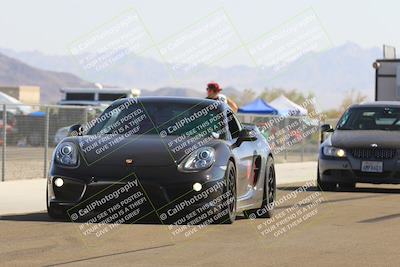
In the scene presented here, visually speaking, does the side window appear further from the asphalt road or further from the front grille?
the front grille

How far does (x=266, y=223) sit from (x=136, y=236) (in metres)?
2.49

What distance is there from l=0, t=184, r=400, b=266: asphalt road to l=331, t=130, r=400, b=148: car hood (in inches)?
198

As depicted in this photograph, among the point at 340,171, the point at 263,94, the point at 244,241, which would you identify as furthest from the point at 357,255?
the point at 263,94

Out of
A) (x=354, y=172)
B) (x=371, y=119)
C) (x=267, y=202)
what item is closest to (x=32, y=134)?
(x=371, y=119)

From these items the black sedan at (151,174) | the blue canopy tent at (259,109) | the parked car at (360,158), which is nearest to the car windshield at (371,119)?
the parked car at (360,158)

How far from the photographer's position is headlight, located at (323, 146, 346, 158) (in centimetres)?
2127

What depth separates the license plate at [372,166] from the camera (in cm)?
2105

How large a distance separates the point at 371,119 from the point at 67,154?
9.90 meters

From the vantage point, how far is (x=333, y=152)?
70.0 feet

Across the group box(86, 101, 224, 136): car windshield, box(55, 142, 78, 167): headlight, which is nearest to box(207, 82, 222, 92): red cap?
box(86, 101, 224, 136): car windshield

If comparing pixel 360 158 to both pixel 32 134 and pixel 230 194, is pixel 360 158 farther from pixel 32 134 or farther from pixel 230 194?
pixel 230 194

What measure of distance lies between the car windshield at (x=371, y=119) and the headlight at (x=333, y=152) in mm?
923

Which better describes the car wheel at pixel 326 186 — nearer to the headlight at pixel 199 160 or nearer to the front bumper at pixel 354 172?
the front bumper at pixel 354 172

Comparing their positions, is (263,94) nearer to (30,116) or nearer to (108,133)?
(30,116)
